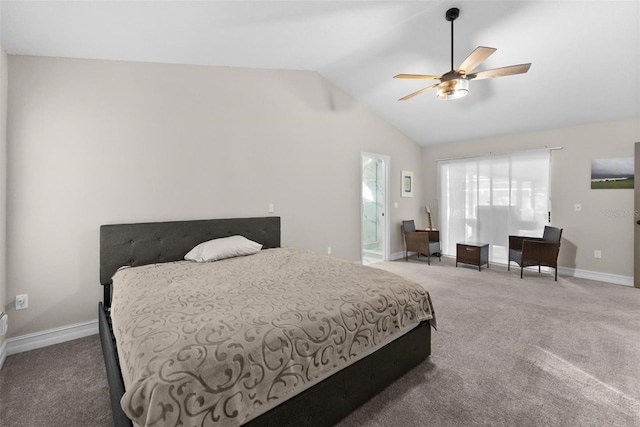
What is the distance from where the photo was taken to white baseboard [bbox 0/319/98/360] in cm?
235

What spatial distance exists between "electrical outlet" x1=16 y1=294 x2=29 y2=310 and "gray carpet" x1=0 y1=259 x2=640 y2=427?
38cm

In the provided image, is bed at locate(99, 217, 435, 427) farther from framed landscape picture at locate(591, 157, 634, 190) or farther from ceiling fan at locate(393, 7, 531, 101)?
framed landscape picture at locate(591, 157, 634, 190)

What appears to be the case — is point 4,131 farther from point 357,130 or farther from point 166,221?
point 357,130

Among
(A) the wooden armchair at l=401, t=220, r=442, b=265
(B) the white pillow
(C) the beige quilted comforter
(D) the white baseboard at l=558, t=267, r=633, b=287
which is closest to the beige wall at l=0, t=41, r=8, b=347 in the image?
(C) the beige quilted comforter

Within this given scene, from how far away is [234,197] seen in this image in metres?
3.50

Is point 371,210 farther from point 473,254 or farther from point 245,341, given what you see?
point 245,341

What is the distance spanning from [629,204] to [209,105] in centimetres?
564

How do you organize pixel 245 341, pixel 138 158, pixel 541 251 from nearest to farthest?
pixel 245 341 < pixel 138 158 < pixel 541 251

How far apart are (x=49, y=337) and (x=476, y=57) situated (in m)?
4.24

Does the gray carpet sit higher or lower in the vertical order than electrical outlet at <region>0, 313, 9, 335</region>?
lower

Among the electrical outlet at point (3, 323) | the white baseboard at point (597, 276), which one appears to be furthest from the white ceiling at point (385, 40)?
the white baseboard at point (597, 276)

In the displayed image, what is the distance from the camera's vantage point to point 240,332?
4.27 ft

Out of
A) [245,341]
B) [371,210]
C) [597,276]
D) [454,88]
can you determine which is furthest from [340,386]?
[371,210]

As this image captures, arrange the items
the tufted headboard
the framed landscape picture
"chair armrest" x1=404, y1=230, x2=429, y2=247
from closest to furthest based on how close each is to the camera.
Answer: the tufted headboard
the framed landscape picture
"chair armrest" x1=404, y1=230, x2=429, y2=247
